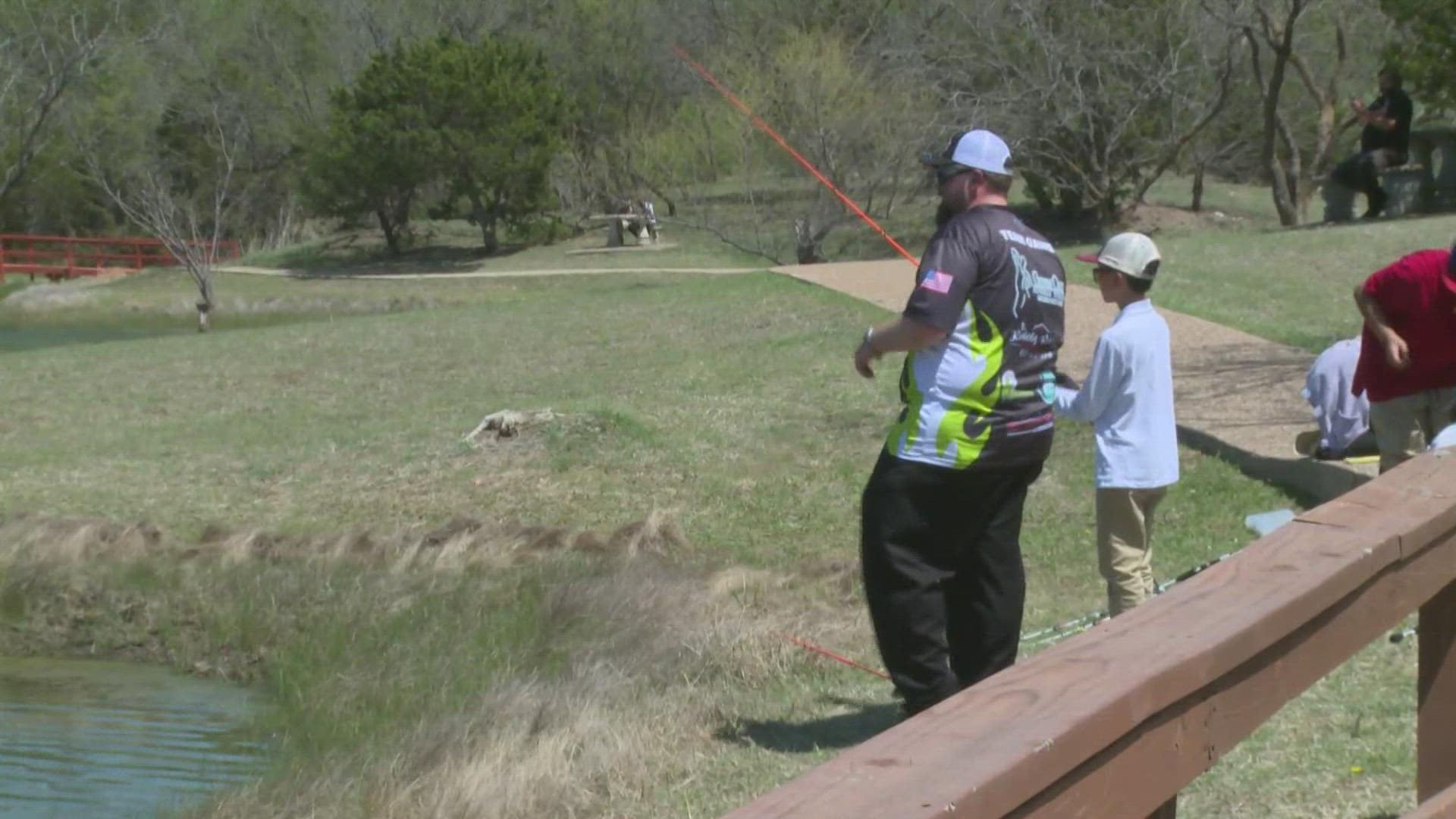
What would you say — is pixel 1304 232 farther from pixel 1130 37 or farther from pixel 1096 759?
pixel 1096 759

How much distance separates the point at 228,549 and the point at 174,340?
1128cm

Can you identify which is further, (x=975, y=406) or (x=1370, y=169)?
(x=1370, y=169)

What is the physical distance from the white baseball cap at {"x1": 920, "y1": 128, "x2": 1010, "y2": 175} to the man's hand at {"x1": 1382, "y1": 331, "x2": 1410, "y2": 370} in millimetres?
2360

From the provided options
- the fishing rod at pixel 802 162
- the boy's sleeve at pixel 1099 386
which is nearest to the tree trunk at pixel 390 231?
the fishing rod at pixel 802 162

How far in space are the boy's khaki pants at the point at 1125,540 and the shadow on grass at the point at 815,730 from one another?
0.93m

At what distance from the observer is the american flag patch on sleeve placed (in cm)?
480

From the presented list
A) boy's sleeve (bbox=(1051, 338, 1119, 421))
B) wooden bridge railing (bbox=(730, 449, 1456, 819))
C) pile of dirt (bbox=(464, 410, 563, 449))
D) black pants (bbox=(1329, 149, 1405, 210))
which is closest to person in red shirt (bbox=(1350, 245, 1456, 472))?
boy's sleeve (bbox=(1051, 338, 1119, 421))

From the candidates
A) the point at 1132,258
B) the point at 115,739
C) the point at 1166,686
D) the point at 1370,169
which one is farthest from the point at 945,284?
the point at 1370,169

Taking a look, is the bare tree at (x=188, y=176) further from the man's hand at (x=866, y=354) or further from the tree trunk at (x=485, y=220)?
the man's hand at (x=866, y=354)

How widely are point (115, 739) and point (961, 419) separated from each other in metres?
4.85

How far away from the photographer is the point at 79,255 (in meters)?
45.0

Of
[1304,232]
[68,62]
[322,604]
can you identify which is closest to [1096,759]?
[322,604]

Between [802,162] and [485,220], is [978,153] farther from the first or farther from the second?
[485,220]

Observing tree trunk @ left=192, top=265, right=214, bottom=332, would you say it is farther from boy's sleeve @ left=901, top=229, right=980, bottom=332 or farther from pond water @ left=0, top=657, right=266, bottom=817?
boy's sleeve @ left=901, top=229, right=980, bottom=332
